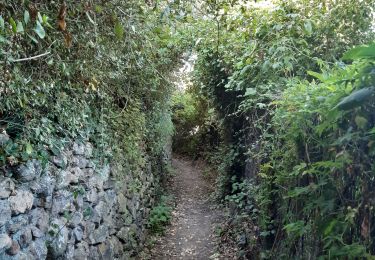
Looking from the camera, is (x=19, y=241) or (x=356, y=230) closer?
(x=356, y=230)

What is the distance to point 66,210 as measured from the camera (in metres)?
3.20

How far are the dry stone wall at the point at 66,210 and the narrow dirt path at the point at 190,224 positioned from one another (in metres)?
1.01

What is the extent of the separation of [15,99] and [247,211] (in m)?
3.77

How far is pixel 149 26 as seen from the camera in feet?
12.4

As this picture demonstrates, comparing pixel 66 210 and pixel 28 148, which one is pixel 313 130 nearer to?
pixel 28 148

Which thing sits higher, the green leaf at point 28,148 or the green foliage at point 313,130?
the green foliage at point 313,130

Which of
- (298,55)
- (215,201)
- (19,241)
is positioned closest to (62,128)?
(19,241)

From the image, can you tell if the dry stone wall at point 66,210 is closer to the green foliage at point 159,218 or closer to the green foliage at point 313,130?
the green foliage at point 159,218

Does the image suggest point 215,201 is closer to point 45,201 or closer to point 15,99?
point 45,201

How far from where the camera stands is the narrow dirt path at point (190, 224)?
608 cm

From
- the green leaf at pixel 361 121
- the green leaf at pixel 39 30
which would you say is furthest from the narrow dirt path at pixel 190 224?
the green leaf at pixel 39 30

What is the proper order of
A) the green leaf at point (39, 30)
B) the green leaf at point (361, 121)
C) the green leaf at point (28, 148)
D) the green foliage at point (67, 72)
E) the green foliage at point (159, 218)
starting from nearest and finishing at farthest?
1. the green leaf at point (361, 121)
2. the green leaf at point (39, 30)
3. the green foliage at point (67, 72)
4. the green leaf at point (28, 148)
5. the green foliage at point (159, 218)

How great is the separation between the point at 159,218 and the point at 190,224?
0.76 metres

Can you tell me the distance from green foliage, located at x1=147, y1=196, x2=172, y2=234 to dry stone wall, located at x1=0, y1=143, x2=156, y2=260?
4.27 feet
